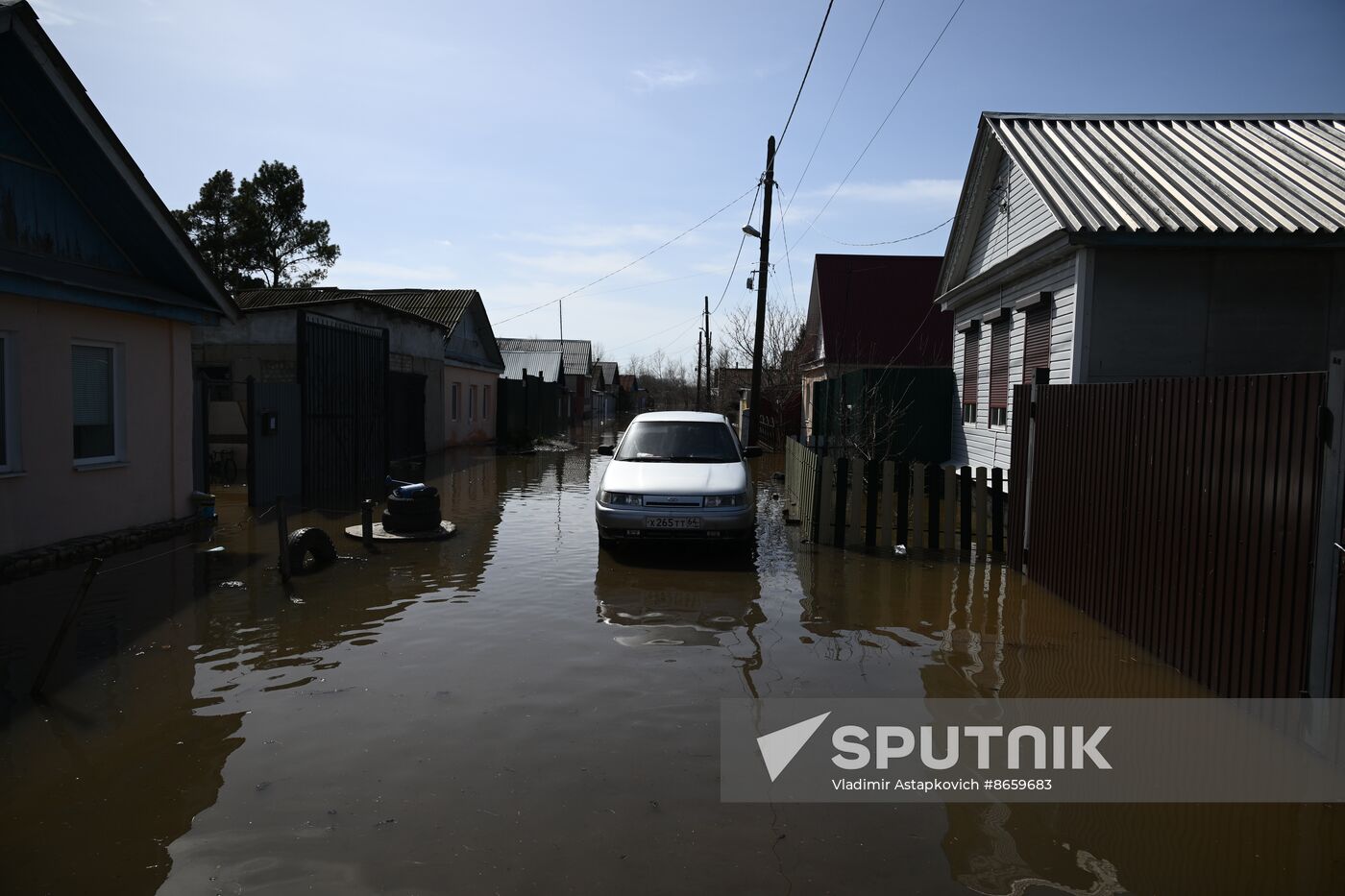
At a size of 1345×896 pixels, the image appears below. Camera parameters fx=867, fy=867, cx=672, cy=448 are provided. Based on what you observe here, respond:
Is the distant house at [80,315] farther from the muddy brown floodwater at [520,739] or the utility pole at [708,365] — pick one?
the utility pole at [708,365]

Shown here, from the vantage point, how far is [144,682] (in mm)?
5340

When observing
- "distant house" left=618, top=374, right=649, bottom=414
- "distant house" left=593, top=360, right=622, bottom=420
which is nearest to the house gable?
"distant house" left=593, top=360, right=622, bottom=420

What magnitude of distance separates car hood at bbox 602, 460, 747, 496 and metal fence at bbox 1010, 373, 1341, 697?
3.18m

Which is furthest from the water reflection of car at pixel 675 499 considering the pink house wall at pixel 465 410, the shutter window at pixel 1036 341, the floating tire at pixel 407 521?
the pink house wall at pixel 465 410

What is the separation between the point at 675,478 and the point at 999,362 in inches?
263

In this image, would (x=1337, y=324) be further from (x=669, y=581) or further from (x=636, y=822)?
(x=636, y=822)

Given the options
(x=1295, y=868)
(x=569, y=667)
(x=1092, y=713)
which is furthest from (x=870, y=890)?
(x=569, y=667)

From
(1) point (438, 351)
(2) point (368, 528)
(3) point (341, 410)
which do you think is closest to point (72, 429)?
(2) point (368, 528)

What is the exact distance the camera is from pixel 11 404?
25.9 ft

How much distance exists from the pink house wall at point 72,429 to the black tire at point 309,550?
7.04 feet

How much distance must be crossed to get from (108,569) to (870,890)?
8172 millimetres

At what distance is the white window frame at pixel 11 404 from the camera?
309 inches

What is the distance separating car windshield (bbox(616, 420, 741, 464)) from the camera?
33.5 ft

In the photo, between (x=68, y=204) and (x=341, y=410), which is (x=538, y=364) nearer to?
(x=341, y=410)
